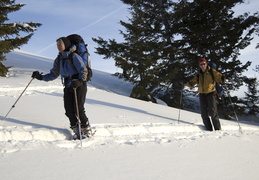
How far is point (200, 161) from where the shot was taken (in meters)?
2.95

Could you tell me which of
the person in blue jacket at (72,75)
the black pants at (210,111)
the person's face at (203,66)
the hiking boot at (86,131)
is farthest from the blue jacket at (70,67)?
the black pants at (210,111)

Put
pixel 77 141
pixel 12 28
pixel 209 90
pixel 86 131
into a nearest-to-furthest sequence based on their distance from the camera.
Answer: pixel 77 141 < pixel 86 131 < pixel 209 90 < pixel 12 28

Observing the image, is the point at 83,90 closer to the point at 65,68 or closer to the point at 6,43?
the point at 65,68

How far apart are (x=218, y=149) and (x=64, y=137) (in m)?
2.75

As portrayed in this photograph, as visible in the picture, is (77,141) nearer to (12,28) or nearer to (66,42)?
(66,42)

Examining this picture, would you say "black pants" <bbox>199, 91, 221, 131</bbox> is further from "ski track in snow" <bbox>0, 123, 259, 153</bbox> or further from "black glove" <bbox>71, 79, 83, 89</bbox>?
"black glove" <bbox>71, 79, 83, 89</bbox>

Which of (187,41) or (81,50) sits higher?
(187,41)

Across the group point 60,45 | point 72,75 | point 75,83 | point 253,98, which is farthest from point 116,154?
point 253,98

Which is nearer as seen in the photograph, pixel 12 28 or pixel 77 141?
pixel 77 141

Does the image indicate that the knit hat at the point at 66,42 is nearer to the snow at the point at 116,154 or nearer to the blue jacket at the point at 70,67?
the blue jacket at the point at 70,67

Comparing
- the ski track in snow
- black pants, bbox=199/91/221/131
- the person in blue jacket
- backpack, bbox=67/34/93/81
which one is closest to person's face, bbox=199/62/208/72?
black pants, bbox=199/91/221/131

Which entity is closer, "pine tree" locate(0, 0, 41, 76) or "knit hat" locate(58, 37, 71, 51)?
"knit hat" locate(58, 37, 71, 51)

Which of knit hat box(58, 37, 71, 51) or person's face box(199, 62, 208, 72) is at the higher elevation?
person's face box(199, 62, 208, 72)

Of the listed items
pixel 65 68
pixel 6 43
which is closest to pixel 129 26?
pixel 6 43
